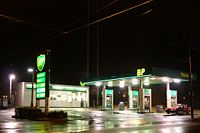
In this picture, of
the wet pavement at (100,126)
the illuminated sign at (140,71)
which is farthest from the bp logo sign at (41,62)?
the illuminated sign at (140,71)

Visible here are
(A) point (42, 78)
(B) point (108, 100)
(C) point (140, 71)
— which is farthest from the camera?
(B) point (108, 100)

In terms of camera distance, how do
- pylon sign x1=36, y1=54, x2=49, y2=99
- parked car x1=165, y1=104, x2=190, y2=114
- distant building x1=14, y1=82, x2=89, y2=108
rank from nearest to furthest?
pylon sign x1=36, y1=54, x2=49, y2=99 → parked car x1=165, y1=104, x2=190, y2=114 → distant building x1=14, y1=82, x2=89, y2=108

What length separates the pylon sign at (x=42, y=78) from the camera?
95.8ft

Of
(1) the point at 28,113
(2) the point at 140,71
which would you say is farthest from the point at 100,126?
(2) the point at 140,71

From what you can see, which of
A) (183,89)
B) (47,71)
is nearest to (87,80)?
(47,71)

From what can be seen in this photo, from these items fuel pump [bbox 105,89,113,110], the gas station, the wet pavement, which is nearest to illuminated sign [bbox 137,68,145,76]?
the gas station

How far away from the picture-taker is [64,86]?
51.6 meters

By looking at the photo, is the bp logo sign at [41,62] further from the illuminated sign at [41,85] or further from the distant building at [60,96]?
the distant building at [60,96]

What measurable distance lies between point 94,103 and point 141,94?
60.2 feet

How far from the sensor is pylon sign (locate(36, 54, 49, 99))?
95.8ft

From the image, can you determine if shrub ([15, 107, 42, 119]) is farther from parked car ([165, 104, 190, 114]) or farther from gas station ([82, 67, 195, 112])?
parked car ([165, 104, 190, 114])

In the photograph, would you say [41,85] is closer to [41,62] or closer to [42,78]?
[42,78]

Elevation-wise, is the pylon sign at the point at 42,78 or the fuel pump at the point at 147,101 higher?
the pylon sign at the point at 42,78

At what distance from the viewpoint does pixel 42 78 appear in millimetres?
30016
